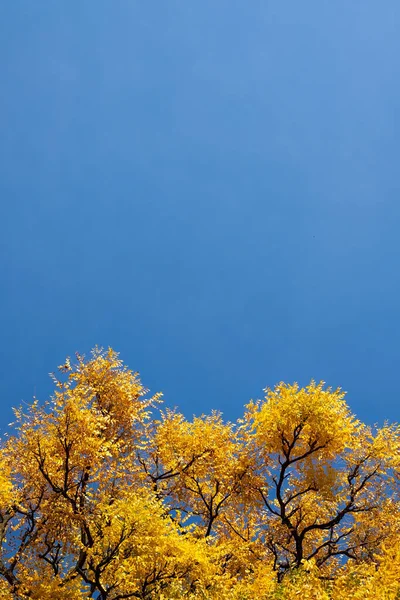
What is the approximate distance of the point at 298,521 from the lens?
22516mm

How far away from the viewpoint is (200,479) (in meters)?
24.9

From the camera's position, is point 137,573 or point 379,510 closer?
point 137,573

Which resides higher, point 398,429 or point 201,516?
point 398,429

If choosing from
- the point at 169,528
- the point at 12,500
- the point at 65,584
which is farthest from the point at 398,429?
the point at 12,500

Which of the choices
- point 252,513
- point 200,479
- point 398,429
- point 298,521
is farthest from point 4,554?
point 398,429

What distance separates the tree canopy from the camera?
16922 mm


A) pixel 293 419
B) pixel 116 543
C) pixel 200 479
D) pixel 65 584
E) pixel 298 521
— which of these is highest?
pixel 293 419

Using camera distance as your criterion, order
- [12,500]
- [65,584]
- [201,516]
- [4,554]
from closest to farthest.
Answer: [65,584] < [12,500] < [4,554] < [201,516]

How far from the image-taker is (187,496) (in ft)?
83.9

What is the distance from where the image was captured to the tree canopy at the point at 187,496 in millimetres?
16922

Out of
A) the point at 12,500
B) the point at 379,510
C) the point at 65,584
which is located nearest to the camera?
the point at 65,584

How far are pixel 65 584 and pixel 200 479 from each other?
8983mm

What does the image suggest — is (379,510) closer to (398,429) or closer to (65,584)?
(398,429)

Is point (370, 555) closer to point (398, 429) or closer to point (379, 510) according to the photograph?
point (379, 510)
